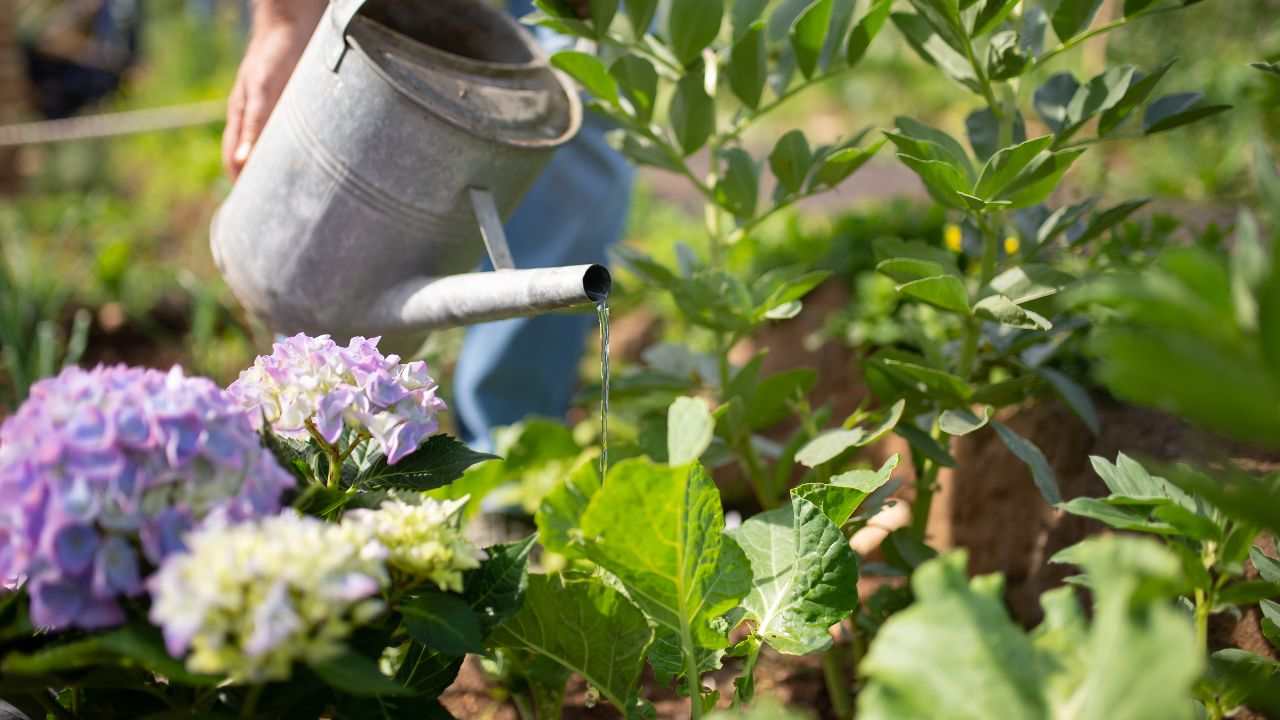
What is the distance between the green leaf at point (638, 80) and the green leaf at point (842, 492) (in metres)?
0.58

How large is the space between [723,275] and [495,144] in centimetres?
34

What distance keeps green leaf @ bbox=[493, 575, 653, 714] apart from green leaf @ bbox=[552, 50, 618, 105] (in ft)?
2.15

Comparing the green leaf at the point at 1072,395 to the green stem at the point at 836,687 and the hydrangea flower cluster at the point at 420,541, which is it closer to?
the green stem at the point at 836,687

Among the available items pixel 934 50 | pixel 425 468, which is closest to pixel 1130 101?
pixel 934 50

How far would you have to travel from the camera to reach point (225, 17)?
25.1 ft

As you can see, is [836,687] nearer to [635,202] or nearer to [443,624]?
[443,624]

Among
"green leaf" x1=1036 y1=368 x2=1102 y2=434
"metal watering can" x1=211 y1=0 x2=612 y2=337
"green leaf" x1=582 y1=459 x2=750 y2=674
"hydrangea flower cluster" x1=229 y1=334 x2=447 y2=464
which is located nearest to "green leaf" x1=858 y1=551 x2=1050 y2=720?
"green leaf" x1=582 y1=459 x2=750 y2=674

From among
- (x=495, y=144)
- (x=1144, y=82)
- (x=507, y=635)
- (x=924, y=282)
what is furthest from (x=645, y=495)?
(x=1144, y=82)

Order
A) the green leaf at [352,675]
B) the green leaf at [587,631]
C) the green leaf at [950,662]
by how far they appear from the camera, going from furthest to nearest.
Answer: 1. the green leaf at [587,631]
2. the green leaf at [352,675]
3. the green leaf at [950,662]

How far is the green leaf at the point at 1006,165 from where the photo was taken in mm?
1127

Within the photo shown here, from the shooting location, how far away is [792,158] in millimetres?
1397

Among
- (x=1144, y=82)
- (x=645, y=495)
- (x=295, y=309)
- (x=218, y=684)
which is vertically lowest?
(x=295, y=309)

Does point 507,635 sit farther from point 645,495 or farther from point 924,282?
point 924,282

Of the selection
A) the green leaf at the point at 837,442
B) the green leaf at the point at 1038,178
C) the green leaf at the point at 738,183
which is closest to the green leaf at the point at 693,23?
the green leaf at the point at 738,183
